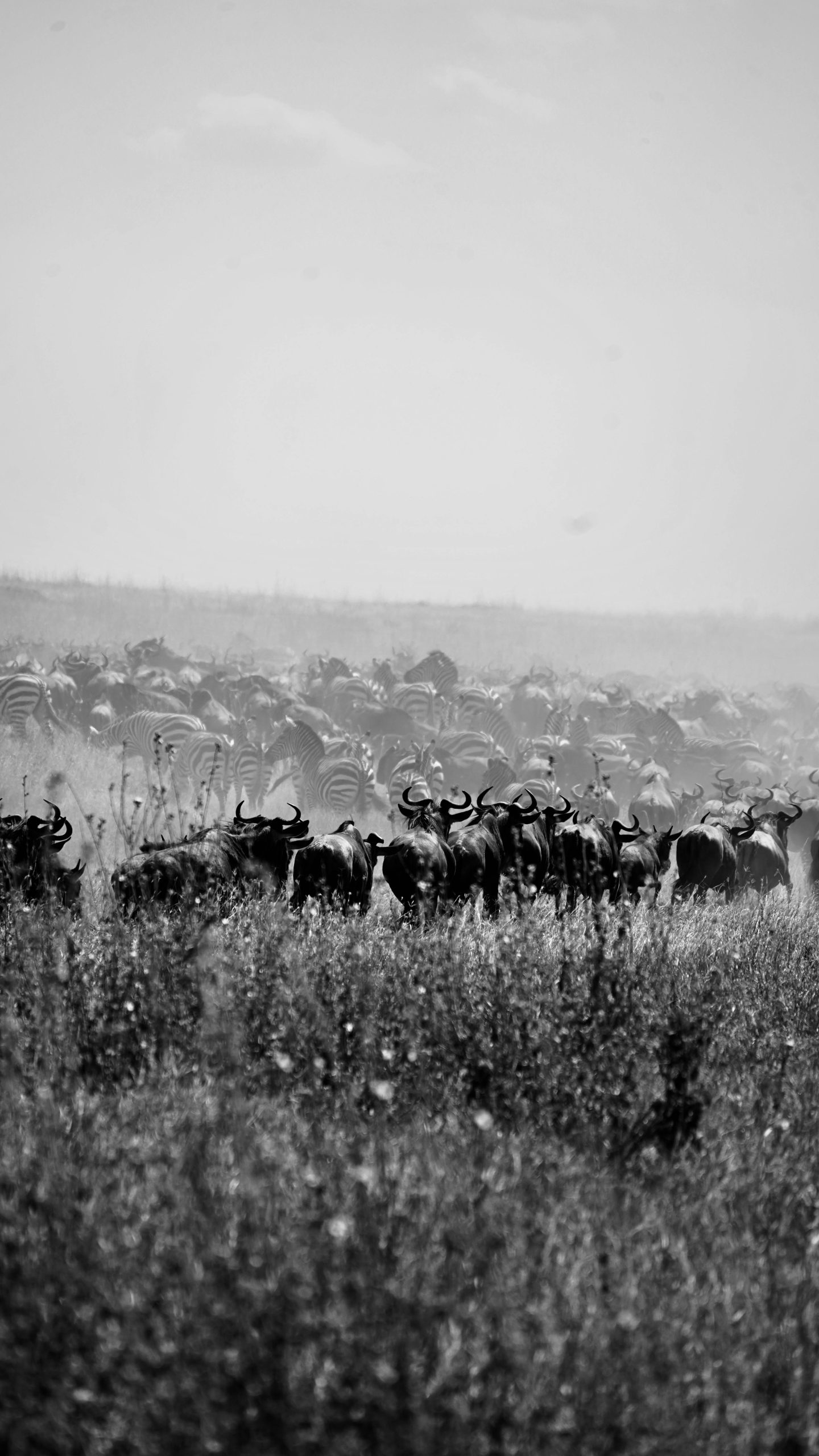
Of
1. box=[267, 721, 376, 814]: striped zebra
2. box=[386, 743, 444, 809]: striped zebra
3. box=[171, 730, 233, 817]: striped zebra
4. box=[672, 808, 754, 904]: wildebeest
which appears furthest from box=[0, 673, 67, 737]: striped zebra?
box=[672, 808, 754, 904]: wildebeest

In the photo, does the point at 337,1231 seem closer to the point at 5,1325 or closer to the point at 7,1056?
the point at 5,1325

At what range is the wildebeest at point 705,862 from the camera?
45.3ft

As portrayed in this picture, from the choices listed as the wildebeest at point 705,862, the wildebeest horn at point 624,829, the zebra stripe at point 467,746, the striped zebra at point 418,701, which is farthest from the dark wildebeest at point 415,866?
the striped zebra at point 418,701

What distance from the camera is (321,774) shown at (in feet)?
71.1

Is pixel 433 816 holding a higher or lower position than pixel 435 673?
lower

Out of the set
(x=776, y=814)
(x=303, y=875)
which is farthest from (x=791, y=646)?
(x=303, y=875)

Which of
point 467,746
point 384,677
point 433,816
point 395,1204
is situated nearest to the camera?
point 395,1204

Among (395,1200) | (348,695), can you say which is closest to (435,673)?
(348,695)

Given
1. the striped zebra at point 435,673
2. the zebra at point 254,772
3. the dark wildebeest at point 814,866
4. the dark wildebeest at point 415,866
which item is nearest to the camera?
the dark wildebeest at point 415,866

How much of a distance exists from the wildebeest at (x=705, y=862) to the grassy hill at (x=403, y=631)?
103ft

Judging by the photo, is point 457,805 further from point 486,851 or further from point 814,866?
point 814,866

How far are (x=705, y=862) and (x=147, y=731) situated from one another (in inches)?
518

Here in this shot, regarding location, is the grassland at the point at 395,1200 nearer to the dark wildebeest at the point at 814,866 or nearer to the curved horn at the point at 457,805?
the curved horn at the point at 457,805

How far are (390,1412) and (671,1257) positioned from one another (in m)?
1.52
